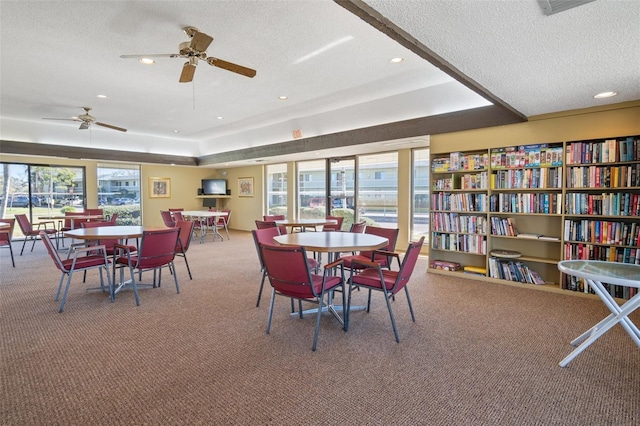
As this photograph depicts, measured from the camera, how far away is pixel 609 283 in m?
2.30

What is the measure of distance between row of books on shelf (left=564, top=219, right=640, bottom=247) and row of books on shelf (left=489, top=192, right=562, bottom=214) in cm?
25

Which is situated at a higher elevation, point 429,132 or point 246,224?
point 429,132

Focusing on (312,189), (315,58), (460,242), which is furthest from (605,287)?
(312,189)

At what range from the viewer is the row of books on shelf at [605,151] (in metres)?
3.67

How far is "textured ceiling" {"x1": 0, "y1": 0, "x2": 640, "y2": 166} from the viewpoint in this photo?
2.11m

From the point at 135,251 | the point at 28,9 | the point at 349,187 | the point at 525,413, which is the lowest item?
the point at 525,413

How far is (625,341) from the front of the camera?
2.71m

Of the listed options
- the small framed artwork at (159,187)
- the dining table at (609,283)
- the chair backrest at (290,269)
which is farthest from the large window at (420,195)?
the small framed artwork at (159,187)

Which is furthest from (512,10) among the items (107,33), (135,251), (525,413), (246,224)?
(246,224)

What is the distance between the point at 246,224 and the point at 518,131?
8467mm

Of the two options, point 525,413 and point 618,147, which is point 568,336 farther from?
point 618,147

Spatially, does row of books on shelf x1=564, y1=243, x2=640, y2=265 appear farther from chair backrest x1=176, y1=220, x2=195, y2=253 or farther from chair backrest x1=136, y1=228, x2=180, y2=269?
chair backrest x1=176, y1=220, x2=195, y2=253

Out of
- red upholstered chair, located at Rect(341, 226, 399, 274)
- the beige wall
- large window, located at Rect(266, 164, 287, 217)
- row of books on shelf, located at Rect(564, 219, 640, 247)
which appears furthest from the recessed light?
large window, located at Rect(266, 164, 287, 217)

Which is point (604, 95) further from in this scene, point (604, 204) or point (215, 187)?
point (215, 187)
